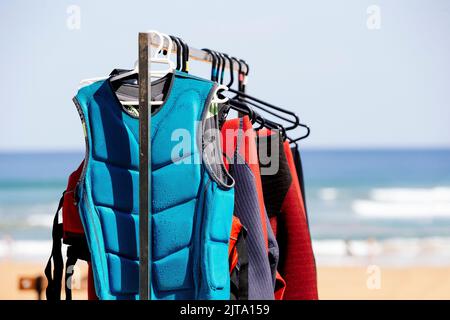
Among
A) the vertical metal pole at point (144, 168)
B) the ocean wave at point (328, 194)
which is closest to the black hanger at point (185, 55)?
the vertical metal pole at point (144, 168)

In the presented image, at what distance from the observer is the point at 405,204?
20016mm

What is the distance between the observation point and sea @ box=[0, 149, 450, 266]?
14047mm

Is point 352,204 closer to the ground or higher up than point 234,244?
closer to the ground

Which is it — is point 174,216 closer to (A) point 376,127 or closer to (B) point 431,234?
(B) point 431,234

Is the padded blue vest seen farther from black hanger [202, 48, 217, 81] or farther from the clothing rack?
black hanger [202, 48, 217, 81]

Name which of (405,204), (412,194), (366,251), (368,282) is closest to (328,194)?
(405,204)

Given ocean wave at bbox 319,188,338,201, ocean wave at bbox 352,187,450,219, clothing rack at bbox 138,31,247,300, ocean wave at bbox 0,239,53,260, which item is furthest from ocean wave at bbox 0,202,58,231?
clothing rack at bbox 138,31,247,300

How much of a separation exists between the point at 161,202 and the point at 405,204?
1834 centimetres

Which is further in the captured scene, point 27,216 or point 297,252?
point 27,216

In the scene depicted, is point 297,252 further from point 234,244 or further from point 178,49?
point 178,49

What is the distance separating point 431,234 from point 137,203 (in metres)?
14.4

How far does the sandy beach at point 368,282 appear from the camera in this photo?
8.57 metres

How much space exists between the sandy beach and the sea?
6.18 ft

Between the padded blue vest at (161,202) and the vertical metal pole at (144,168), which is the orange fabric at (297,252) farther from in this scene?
the vertical metal pole at (144,168)
